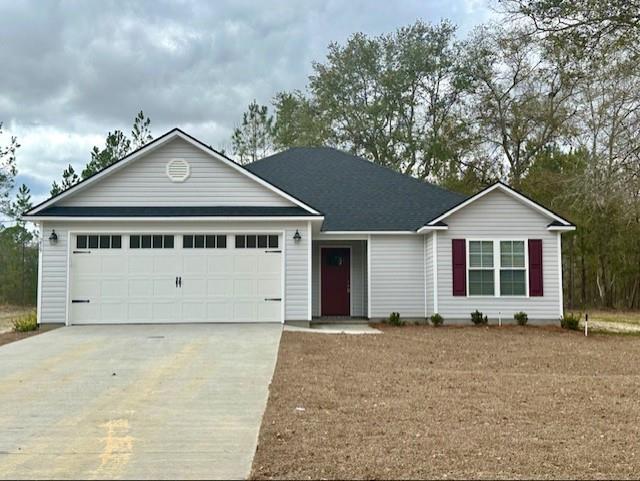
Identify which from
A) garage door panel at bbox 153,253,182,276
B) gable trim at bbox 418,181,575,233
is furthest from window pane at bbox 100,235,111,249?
gable trim at bbox 418,181,575,233

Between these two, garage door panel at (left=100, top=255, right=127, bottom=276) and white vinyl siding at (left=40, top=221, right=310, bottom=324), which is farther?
garage door panel at (left=100, top=255, right=127, bottom=276)

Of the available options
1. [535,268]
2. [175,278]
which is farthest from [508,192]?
[175,278]

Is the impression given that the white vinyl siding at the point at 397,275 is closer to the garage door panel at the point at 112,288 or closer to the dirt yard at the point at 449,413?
the dirt yard at the point at 449,413

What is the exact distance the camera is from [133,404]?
755cm

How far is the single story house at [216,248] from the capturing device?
1566cm

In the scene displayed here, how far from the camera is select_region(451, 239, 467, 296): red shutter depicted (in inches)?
663

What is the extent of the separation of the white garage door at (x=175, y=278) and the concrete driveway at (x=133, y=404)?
2129 mm

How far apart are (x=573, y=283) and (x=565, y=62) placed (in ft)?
83.0

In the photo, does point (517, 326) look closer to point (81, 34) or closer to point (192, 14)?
point (192, 14)

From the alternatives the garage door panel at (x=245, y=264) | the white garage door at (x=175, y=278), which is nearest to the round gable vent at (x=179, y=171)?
the white garage door at (x=175, y=278)

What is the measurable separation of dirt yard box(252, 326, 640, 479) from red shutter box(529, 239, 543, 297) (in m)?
4.08

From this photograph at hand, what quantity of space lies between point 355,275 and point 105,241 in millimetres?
7184

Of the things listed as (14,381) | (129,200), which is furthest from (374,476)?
(129,200)

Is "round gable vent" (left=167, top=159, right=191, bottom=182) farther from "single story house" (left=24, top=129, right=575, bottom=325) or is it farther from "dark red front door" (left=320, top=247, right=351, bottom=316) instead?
"dark red front door" (left=320, top=247, right=351, bottom=316)
